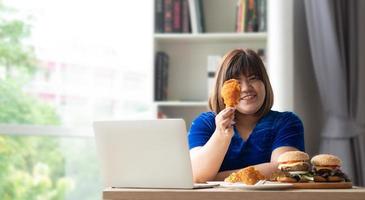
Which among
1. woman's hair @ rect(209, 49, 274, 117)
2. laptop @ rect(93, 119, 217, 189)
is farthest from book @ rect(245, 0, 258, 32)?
laptop @ rect(93, 119, 217, 189)

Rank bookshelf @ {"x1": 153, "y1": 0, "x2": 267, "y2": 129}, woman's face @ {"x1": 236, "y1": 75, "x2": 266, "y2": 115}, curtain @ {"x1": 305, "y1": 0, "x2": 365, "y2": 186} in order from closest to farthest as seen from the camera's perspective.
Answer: woman's face @ {"x1": 236, "y1": 75, "x2": 266, "y2": 115} → curtain @ {"x1": 305, "y1": 0, "x2": 365, "y2": 186} → bookshelf @ {"x1": 153, "y1": 0, "x2": 267, "y2": 129}

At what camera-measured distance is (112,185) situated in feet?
5.13

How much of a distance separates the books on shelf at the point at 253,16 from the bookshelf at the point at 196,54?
16 cm

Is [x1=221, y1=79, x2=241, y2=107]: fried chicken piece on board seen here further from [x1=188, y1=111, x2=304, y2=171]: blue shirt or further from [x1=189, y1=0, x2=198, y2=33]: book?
[x1=189, y1=0, x2=198, y2=33]: book

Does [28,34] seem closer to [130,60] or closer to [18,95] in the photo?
[18,95]

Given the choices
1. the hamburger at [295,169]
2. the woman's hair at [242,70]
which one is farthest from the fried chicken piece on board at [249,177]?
the woman's hair at [242,70]

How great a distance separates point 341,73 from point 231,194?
2198 millimetres

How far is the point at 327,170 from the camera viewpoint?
1583 mm

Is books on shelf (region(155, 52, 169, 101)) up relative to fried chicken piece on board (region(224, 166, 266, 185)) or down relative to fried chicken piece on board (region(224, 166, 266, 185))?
up

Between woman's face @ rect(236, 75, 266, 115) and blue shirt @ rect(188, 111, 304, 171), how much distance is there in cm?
8

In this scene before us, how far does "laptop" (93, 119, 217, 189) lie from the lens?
4.88 ft

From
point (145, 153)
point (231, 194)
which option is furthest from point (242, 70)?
point (231, 194)

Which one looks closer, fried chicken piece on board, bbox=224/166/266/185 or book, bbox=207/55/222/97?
fried chicken piece on board, bbox=224/166/266/185

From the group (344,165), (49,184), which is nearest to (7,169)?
(49,184)
